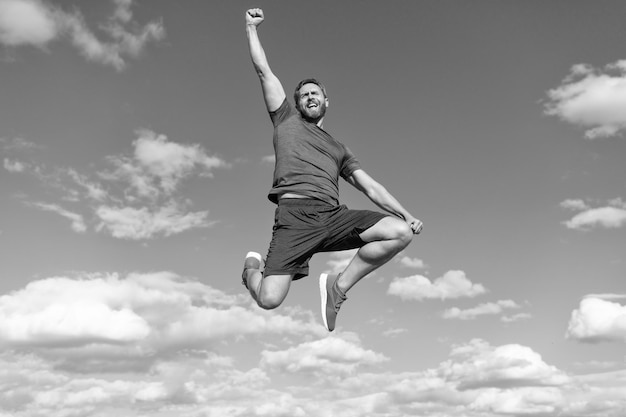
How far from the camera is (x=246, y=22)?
7.17 meters

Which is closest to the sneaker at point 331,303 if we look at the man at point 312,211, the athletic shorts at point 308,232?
the man at point 312,211

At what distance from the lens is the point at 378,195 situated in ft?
23.0

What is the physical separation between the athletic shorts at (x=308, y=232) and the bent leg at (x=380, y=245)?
0.10 m

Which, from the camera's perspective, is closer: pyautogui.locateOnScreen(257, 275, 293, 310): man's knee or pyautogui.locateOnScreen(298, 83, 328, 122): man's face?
pyautogui.locateOnScreen(257, 275, 293, 310): man's knee

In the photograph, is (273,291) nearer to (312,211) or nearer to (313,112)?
(312,211)

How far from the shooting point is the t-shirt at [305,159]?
6.77m

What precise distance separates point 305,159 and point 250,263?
4.94 ft

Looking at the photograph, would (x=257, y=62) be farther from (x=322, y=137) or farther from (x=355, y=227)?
(x=355, y=227)

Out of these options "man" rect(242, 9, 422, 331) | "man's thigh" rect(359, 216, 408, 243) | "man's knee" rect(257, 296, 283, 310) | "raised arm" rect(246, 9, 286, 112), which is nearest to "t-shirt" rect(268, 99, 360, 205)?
"man" rect(242, 9, 422, 331)

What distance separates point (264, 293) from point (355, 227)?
120 centimetres

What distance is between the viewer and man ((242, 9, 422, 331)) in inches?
257

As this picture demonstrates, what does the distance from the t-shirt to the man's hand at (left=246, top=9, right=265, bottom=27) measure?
0.96 m

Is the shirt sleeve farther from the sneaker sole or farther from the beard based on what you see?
the sneaker sole

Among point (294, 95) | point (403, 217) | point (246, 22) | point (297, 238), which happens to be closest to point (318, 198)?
point (297, 238)
